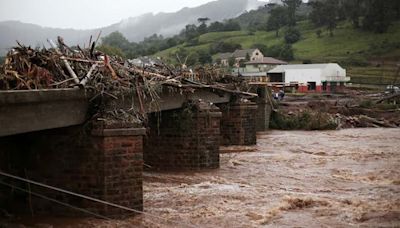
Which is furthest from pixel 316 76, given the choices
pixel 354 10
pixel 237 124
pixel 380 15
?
pixel 237 124

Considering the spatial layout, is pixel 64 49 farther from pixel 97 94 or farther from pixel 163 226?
pixel 163 226

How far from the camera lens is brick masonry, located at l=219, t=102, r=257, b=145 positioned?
25.4 metres

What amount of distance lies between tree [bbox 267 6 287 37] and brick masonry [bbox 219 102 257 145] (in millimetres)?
118576

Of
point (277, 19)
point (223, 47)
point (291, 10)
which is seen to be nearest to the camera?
point (223, 47)

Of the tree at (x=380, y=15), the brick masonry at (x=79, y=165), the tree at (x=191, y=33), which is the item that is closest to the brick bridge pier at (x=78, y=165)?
the brick masonry at (x=79, y=165)

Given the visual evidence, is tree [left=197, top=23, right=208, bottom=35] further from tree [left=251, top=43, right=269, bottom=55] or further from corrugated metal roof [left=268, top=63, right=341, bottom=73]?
corrugated metal roof [left=268, top=63, right=341, bottom=73]

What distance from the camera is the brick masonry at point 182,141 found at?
1755 cm

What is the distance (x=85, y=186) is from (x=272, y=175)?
297 inches

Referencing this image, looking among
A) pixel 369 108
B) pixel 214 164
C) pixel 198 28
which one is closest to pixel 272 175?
pixel 214 164

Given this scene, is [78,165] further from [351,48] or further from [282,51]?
[282,51]

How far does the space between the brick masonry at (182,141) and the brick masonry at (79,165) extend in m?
6.59

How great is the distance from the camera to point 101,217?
10297 mm

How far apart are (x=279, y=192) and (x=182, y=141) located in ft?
15.5

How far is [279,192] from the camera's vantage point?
44.9 feet
